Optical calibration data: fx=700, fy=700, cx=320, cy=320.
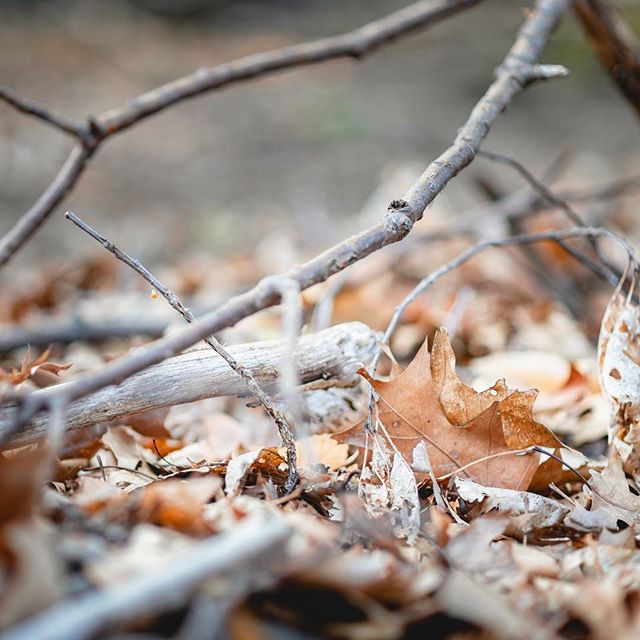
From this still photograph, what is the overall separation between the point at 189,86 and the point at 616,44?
1.28 metres

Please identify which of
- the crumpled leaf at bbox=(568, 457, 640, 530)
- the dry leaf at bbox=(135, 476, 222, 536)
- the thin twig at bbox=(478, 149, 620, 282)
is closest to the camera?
the dry leaf at bbox=(135, 476, 222, 536)

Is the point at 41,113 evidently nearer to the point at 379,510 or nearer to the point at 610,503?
the point at 379,510

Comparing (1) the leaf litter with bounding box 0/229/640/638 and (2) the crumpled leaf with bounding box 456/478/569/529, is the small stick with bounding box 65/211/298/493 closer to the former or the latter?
(1) the leaf litter with bounding box 0/229/640/638

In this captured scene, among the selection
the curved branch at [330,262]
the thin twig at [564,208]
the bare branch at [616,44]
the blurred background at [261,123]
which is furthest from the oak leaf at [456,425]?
the blurred background at [261,123]

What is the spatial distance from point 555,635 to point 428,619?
0.17 metres

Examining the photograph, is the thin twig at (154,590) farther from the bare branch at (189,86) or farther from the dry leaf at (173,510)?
the bare branch at (189,86)

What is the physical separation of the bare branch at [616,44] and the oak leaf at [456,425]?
1263 mm

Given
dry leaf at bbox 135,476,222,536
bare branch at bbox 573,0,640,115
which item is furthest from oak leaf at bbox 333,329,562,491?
bare branch at bbox 573,0,640,115

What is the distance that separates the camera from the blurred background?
15.3 feet

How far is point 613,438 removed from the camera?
1.43 metres

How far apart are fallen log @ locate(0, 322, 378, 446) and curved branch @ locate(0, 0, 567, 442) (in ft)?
0.33

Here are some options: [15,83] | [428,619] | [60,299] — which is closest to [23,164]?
[15,83]

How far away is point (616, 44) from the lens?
211cm

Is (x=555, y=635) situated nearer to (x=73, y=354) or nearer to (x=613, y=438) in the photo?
(x=613, y=438)
